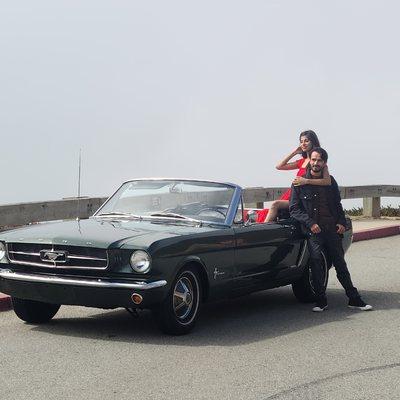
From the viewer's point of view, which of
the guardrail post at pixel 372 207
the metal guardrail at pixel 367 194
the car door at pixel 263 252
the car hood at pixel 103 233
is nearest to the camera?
the car hood at pixel 103 233

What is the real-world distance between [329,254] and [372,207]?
42.2ft

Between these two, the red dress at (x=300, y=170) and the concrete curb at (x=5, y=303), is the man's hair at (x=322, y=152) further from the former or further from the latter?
the concrete curb at (x=5, y=303)

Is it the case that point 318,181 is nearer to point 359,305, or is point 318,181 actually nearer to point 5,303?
point 359,305

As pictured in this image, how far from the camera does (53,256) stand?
290 inches

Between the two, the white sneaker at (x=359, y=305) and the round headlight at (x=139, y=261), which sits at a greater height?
the round headlight at (x=139, y=261)

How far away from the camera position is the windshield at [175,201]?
8.34 m

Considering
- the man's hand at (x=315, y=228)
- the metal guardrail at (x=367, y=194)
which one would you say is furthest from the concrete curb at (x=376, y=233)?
the man's hand at (x=315, y=228)

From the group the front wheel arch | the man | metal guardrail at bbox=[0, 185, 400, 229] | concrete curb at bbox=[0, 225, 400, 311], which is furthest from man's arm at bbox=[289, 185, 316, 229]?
concrete curb at bbox=[0, 225, 400, 311]

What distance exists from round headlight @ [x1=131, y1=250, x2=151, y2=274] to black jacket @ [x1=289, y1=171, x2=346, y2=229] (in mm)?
2461

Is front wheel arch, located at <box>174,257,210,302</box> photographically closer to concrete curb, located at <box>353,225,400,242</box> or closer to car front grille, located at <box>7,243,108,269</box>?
car front grille, located at <box>7,243,108,269</box>

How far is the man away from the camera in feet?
29.6

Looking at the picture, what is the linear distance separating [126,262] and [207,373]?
56.0 inches

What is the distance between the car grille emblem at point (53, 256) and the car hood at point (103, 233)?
86 millimetres

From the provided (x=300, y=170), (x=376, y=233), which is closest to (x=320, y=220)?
(x=300, y=170)
